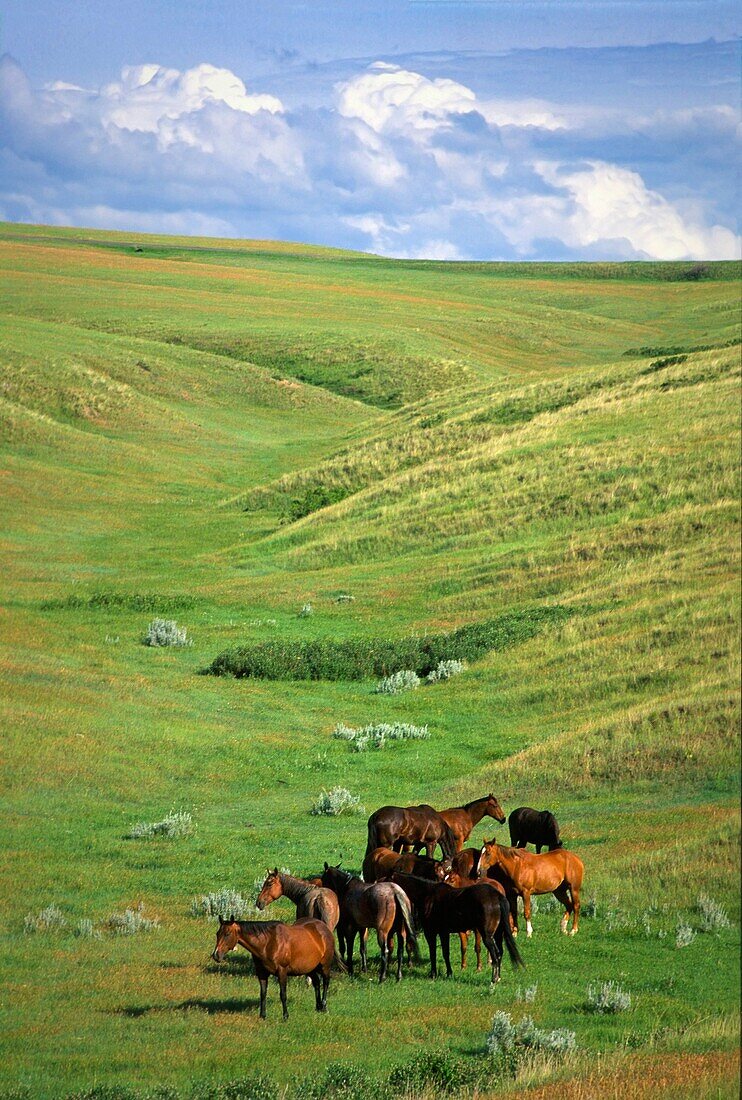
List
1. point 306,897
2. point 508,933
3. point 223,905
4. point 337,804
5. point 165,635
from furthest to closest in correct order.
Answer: point 165,635 → point 337,804 → point 223,905 → point 306,897 → point 508,933

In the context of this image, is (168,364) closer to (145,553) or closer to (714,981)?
(145,553)

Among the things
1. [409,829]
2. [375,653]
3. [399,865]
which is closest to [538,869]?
[399,865]

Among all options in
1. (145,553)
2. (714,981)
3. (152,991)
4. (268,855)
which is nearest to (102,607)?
(145,553)

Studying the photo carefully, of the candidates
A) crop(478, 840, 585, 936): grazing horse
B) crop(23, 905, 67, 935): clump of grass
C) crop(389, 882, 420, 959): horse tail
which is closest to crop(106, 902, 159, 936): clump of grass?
crop(23, 905, 67, 935): clump of grass

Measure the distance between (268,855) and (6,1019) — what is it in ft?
23.6

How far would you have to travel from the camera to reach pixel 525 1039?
38.8 ft

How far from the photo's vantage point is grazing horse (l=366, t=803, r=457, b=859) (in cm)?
1716

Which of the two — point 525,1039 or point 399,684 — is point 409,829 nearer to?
point 525,1039

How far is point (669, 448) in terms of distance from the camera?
116ft

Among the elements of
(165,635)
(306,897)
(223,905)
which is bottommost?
(223,905)

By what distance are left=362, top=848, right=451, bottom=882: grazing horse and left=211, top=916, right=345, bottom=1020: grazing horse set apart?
1.97 metres

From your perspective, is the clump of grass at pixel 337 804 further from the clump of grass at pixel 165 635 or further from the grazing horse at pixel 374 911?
the clump of grass at pixel 165 635

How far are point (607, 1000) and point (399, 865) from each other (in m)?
3.58

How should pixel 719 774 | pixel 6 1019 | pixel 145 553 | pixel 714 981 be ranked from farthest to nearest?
pixel 145 553 < pixel 6 1019 < pixel 714 981 < pixel 719 774
